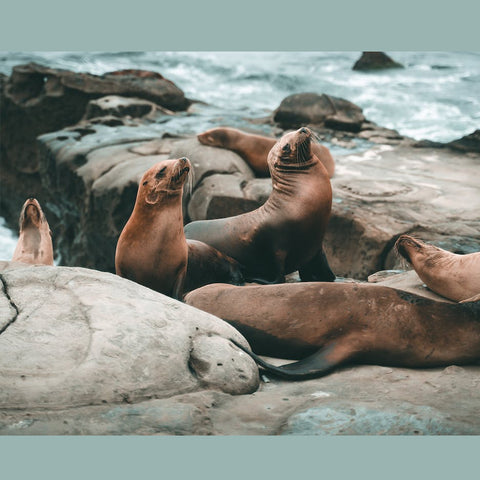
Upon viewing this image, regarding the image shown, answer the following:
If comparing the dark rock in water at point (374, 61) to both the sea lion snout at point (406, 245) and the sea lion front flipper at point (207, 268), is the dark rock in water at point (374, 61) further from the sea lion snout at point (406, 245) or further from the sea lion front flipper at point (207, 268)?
the sea lion snout at point (406, 245)

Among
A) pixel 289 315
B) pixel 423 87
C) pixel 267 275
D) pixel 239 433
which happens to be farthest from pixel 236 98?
pixel 239 433

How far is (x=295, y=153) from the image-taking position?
5.97m

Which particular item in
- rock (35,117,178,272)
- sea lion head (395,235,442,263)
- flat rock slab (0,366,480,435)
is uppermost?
flat rock slab (0,366,480,435)

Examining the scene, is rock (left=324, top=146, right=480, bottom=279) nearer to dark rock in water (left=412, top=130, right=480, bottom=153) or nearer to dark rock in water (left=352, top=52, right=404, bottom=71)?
dark rock in water (left=412, top=130, right=480, bottom=153)

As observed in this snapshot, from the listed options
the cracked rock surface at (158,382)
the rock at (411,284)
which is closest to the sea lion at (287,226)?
the rock at (411,284)

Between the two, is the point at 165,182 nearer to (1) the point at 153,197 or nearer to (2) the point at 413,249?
(1) the point at 153,197

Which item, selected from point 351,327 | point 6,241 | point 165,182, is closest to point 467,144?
point 165,182

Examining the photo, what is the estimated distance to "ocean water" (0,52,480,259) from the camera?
30.1 feet

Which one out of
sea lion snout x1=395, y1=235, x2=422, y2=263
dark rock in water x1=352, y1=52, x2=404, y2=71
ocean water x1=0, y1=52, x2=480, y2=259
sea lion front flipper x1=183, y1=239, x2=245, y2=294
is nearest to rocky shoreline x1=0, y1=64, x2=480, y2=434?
ocean water x1=0, y1=52, x2=480, y2=259

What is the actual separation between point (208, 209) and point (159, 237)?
308 centimetres

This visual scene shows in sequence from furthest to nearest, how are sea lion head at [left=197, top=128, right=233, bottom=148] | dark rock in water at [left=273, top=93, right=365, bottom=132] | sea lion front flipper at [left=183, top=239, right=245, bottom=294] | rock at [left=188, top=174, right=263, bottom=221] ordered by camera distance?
dark rock in water at [left=273, top=93, right=365, bottom=132]
sea lion head at [left=197, top=128, right=233, bottom=148]
rock at [left=188, top=174, right=263, bottom=221]
sea lion front flipper at [left=183, top=239, right=245, bottom=294]

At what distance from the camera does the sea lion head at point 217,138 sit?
31.2ft

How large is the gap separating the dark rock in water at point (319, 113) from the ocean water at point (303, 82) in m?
0.48

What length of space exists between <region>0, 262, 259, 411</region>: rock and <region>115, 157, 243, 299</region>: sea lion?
1.27 metres
